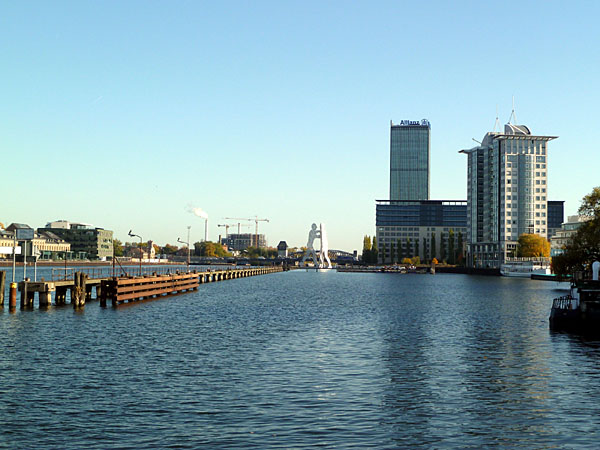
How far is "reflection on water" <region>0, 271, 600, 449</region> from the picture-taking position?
25.3m

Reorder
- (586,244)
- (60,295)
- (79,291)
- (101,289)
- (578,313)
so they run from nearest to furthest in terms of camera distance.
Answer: (578,313) < (79,291) < (60,295) < (101,289) < (586,244)

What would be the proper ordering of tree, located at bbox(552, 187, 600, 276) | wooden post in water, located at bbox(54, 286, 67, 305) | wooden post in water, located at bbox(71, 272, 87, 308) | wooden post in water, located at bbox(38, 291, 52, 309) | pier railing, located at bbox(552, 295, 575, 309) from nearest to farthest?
pier railing, located at bbox(552, 295, 575, 309) < wooden post in water, located at bbox(38, 291, 52, 309) < wooden post in water, located at bbox(71, 272, 87, 308) < wooden post in water, located at bbox(54, 286, 67, 305) < tree, located at bbox(552, 187, 600, 276)

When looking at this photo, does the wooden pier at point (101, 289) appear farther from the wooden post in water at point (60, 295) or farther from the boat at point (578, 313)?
the boat at point (578, 313)

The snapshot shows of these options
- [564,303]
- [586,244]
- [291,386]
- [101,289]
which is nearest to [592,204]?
[586,244]

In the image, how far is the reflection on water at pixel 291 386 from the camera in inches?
997

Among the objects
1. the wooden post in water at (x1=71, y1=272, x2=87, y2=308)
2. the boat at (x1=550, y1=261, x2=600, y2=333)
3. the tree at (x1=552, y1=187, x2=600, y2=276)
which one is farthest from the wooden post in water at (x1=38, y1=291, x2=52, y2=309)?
the tree at (x1=552, y1=187, x2=600, y2=276)

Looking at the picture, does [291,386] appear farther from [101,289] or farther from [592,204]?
[592,204]

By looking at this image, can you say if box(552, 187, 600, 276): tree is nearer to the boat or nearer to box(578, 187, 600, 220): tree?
box(578, 187, 600, 220): tree

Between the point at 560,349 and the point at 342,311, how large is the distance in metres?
38.1

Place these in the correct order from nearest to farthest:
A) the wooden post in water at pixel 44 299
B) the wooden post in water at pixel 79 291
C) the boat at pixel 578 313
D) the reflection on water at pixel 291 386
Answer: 1. the reflection on water at pixel 291 386
2. the boat at pixel 578 313
3. the wooden post in water at pixel 44 299
4. the wooden post in water at pixel 79 291

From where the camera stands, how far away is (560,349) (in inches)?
1918

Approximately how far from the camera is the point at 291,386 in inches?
1335

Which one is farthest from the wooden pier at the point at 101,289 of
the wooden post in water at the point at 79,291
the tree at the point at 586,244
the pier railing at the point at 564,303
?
the tree at the point at 586,244

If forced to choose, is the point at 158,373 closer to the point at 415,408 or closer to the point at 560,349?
the point at 415,408
